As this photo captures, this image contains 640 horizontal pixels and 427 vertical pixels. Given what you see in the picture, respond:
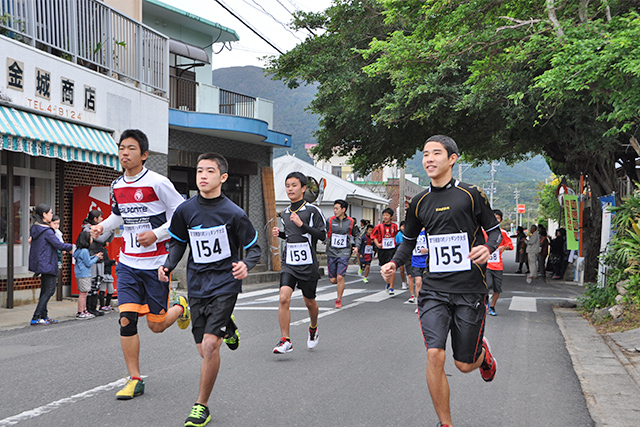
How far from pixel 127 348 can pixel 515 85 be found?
477 inches

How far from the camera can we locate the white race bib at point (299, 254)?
7.12 metres

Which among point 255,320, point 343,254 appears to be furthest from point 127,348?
point 343,254

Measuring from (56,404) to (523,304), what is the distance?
10395 mm

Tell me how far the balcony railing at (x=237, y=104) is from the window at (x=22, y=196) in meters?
9.66

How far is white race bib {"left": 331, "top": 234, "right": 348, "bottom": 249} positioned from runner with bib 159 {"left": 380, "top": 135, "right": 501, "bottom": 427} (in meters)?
6.85

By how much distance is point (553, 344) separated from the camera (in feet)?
26.3

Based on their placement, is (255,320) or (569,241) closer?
(255,320)

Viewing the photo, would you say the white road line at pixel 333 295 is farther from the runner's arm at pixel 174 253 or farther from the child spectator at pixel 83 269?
the runner's arm at pixel 174 253

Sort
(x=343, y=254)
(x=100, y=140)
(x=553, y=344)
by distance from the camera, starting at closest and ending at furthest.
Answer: (x=553, y=344)
(x=343, y=254)
(x=100, y=140)

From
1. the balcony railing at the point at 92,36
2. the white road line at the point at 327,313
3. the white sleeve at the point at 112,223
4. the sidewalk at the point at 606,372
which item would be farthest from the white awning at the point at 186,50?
the sidewalk at the point at 606,372

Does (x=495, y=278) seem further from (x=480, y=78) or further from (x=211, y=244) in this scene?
(x=211, y=244)

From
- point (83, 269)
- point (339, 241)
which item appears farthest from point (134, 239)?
point (339, 241)

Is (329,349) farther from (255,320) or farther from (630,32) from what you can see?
(630,32)

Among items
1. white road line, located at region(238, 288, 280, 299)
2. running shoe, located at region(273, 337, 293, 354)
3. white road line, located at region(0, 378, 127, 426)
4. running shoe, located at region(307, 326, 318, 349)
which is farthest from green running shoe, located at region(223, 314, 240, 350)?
white road line, located at region(238, 288, 280, 299)
